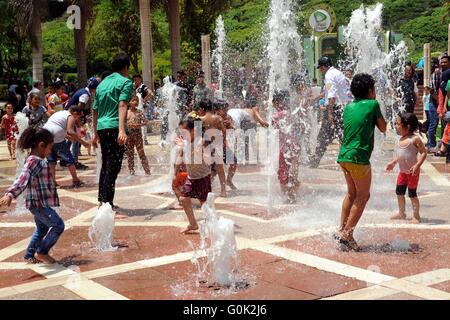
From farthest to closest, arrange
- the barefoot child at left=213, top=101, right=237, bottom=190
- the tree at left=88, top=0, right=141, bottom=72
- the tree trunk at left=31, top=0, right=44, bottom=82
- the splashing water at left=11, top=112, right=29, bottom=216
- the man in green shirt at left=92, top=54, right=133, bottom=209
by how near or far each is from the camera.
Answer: the tree at left=88, top=0, right=141, bottom=72
the tree trunk at left=31, top=0, right=44, bottom=82
the barefoot child at left=213, top=101, right=237, bottom=190
the splashing water at left=11, top=112, right=29, bottom=216
the man in green shirt at left=92, top=54, right=133, bottom=209

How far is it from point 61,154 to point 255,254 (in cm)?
479

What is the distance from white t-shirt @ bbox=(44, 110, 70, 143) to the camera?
28.5 feet

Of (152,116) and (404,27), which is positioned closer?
(152,116)

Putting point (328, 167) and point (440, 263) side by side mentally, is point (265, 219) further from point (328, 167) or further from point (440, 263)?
point (328, 167)

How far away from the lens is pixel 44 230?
5414 mm

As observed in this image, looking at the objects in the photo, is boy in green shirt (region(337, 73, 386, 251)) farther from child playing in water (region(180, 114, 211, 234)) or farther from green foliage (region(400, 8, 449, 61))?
green foliage (region(400, 8, 449, 61))

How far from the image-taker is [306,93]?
39.1 feet

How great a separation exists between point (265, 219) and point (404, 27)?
49.9 m

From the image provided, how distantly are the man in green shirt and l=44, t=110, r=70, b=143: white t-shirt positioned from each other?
1735 mm

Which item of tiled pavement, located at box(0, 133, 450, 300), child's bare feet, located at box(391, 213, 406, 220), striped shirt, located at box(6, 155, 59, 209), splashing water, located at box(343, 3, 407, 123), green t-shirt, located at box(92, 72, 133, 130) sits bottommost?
tiled pavement, located at box(0, 133, 450, 300)

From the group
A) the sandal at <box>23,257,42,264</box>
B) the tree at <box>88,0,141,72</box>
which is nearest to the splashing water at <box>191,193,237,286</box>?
the sandal at <box>23,257,42,264</box>

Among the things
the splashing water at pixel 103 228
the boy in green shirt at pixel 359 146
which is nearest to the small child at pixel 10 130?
the splashing water at pixel 103 228

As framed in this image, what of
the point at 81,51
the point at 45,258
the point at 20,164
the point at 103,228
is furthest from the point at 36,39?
the point at 45,258
